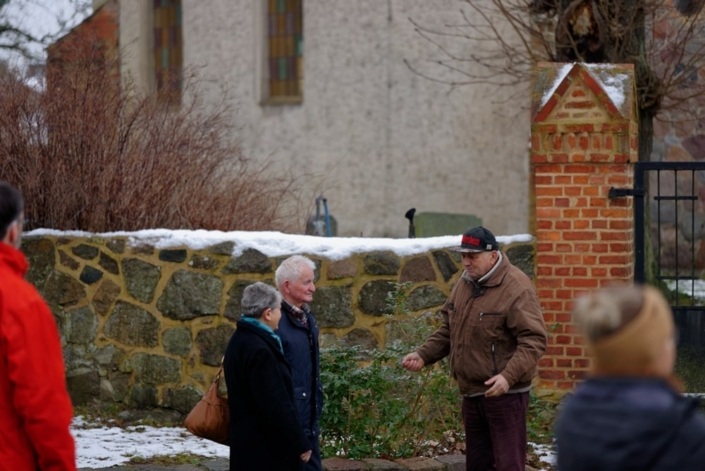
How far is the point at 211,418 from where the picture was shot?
529 cm

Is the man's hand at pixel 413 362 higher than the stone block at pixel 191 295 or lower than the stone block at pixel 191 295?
lower

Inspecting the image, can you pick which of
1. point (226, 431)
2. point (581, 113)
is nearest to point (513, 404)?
point (226, 431)

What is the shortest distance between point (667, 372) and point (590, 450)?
0.26 metres

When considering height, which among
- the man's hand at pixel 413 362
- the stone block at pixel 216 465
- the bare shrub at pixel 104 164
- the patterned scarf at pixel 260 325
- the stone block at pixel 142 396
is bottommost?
the stone block at pixel 216 465

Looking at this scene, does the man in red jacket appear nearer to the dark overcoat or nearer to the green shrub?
the dark overcoat

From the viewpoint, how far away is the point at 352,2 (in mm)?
16031

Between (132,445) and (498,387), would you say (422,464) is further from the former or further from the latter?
(132,445)

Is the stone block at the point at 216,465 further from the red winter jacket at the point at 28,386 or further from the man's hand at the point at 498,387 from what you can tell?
the red winter jacket at the point at 28,386

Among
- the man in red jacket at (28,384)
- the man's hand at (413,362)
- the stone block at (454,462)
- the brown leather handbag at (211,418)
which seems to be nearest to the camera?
the man in red jacket at (28,384)

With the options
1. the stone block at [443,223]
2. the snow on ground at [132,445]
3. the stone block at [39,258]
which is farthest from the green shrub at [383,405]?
the stone block at [443,223]

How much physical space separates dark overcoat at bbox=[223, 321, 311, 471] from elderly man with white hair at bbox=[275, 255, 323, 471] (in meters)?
0.41

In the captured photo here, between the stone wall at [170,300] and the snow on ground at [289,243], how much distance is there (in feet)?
0.14

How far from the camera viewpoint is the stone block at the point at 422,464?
6.30 meters

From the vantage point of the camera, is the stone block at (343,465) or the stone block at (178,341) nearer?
the stone block at (343,465)
